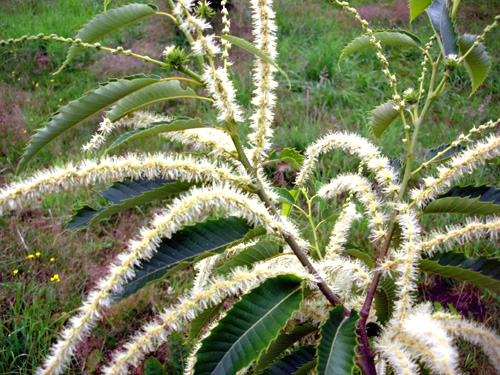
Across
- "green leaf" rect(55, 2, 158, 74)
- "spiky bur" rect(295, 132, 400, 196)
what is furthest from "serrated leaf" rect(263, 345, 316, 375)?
"green leaf" rect(55, 2, 158, 74)

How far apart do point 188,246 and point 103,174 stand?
0.24 meters

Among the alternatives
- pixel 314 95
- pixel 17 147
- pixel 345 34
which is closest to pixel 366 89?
pixel 314 95

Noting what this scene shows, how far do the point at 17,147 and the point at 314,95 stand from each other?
9.81ft

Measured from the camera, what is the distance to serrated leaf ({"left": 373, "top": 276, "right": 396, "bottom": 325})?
1075mm

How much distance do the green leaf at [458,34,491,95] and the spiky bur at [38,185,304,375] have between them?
2.06 feet

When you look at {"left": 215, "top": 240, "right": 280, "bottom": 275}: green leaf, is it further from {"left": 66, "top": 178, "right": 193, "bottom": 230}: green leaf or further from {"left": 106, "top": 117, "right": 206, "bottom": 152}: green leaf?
{"left": 106, "top": 117, "right": 206, "bottom": 152}: green leaf

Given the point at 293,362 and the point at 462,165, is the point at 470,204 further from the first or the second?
the point at 293,362

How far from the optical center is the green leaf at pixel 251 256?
3.00ft

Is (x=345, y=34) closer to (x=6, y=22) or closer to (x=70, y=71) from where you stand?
Answer: (x=70, y=71)

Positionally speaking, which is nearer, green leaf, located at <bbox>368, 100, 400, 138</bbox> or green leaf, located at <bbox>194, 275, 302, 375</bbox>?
green leaf, located at <bbox>194, 275, 302, 375</bbox>

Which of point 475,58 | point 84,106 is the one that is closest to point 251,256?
point 84,106

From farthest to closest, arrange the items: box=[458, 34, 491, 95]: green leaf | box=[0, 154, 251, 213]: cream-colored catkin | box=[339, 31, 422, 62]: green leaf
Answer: box=[339, 31, 422, 62]: green leaf
box=[458, 34, 491, 95]: green leaf
box=[0, 154, 251, 213]: cream-colored catkin

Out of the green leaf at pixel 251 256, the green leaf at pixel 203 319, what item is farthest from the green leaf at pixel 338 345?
A: the green leaf at pixel 203 319

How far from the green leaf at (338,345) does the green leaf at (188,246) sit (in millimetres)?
276
